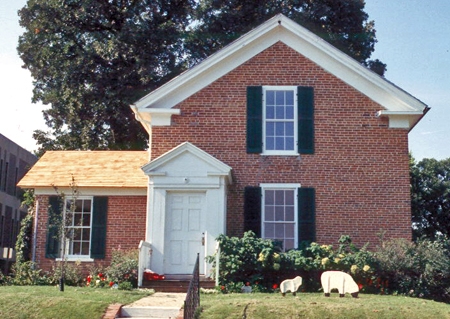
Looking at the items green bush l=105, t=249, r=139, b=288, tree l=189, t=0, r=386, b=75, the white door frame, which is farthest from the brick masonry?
tree l=189, t=0, r=386, b=75

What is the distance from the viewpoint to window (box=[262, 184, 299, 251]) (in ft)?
61.0

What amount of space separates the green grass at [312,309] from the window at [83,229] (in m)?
6.74

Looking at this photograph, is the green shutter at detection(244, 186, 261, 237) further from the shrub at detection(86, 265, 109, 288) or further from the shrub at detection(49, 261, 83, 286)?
the shrub at detection(49, 261, 83, 286)

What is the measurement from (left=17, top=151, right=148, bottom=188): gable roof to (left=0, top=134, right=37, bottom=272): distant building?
81.7 feet

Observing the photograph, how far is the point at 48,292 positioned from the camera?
14844 millimetres

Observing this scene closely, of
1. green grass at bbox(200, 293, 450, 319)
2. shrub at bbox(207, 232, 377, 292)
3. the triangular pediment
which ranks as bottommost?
green grass at bbox(200, 293, 450, 319)

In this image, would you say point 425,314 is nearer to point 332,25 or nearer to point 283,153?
point 283,153

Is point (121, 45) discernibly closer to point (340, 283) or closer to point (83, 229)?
point (83, 229)

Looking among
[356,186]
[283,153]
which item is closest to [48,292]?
[283,153]

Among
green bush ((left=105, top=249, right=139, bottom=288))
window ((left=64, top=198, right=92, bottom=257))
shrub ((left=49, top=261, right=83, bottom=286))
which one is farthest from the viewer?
window ((left=64, top=198, right=92, bottom=257))

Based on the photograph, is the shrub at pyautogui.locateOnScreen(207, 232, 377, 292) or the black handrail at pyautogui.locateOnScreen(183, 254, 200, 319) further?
the shrub at pyautogui.locateOnScreen(207, 232, 377, 292)

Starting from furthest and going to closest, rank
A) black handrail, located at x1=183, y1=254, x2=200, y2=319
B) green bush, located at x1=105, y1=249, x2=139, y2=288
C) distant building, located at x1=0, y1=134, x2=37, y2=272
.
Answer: distant building, located at x1=0, y1=134, x2=37, y2=272, green bush, located at x1=105, y1=249, x2=139, y2=288, black handrail, located at x1=183, y1=254, x2=200, y2=319

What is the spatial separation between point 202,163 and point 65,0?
1576 centimetres

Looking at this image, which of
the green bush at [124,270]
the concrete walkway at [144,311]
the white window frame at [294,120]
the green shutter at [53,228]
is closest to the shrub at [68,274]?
the green shutter at [53,228]
